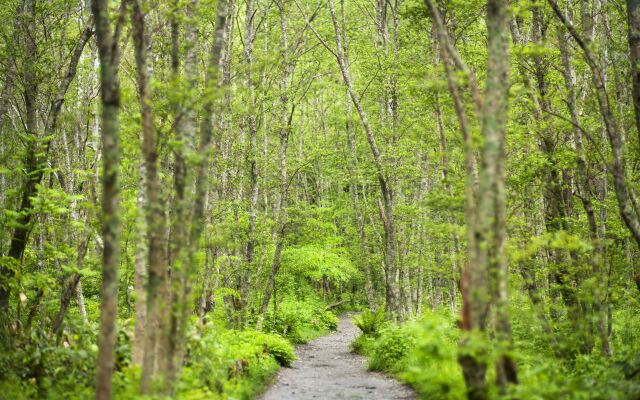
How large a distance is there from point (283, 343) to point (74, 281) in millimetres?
5563

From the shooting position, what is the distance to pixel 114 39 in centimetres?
610

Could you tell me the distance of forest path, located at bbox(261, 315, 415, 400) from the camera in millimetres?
9531

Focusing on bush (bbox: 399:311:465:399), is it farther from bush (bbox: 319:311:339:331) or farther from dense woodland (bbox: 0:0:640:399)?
bush (bbox: 319:311:339:331)

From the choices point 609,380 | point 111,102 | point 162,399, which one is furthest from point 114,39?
point 609,380

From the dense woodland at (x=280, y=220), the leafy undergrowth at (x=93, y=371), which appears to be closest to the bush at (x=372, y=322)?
the dense woodland at (x=280, y=220)

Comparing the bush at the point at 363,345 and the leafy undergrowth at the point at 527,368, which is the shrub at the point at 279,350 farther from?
the bush at the point at 363,345

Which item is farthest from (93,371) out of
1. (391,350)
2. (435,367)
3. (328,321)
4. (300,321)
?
(328,321)

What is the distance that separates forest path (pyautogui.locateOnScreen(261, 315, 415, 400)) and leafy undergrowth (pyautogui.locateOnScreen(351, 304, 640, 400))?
51cm

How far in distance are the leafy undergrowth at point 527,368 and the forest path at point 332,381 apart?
509 millimetres

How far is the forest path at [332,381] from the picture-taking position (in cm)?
953

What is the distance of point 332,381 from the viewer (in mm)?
11250

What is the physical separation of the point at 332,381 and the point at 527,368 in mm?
4694

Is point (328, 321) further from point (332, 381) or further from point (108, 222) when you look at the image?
point (108, 222)

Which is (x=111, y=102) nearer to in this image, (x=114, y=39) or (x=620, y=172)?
(x=114, y=39)
